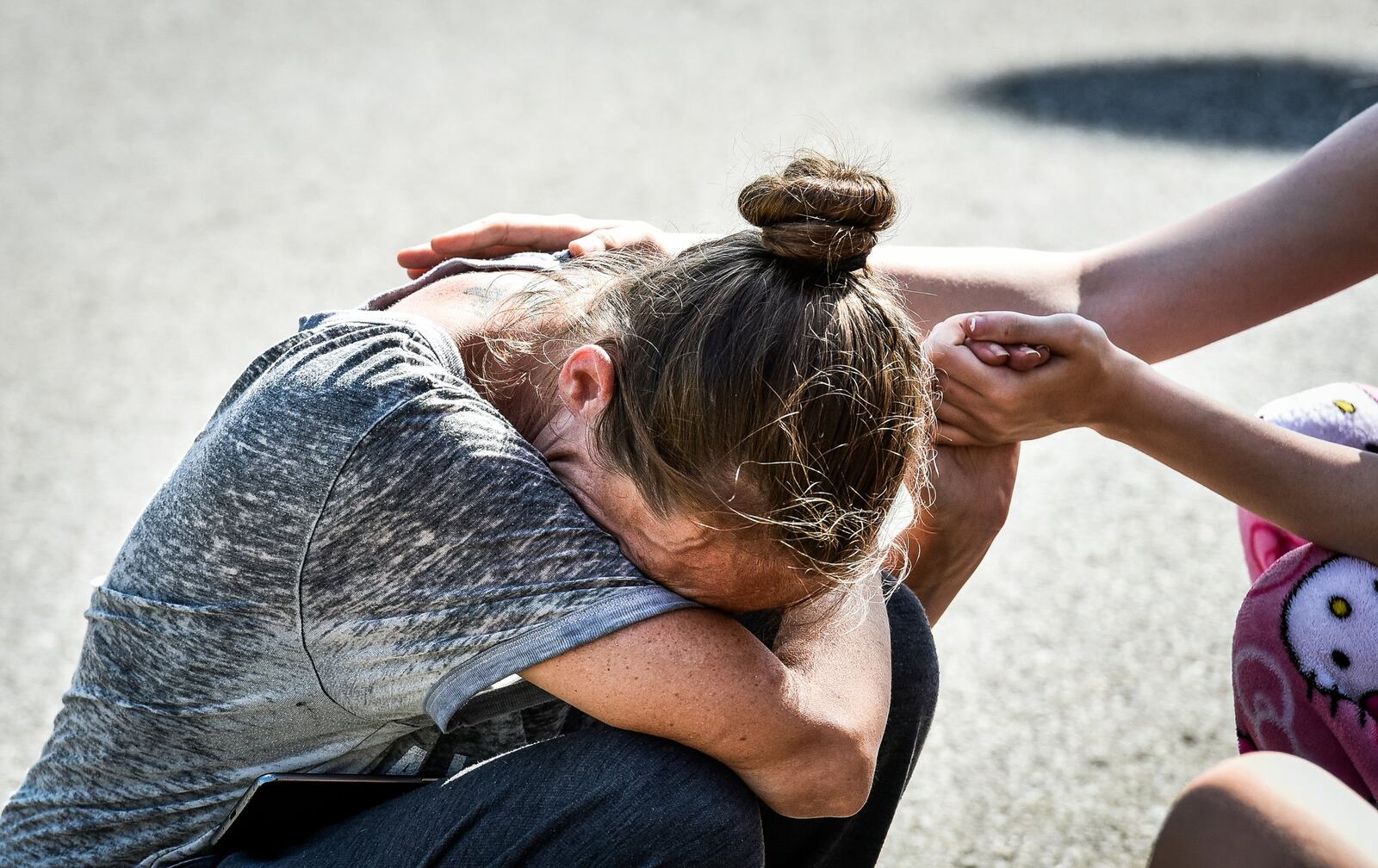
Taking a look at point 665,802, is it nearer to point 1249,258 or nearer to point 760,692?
point 760,692

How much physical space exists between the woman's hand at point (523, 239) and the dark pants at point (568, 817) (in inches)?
26.6

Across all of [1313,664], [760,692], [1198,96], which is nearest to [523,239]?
[760,692]

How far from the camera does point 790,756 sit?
4.59ft

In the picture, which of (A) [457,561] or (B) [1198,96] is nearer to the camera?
(A) [457,561]

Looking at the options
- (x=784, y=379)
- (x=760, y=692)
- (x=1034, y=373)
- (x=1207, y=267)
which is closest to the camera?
(x=784, y=379)

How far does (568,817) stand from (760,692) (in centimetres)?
25

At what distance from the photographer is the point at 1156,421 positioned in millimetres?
1621

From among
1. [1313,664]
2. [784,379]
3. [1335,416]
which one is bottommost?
[1313,664]

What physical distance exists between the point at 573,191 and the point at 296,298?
1.19m

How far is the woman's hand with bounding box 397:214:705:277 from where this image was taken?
1744 mm

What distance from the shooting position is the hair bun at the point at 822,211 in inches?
49.9

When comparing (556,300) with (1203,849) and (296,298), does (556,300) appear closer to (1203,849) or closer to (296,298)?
(1203,849)

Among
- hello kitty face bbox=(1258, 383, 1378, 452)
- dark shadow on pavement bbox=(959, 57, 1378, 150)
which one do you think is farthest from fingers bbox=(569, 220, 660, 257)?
dark shadow on pavement bbox=(959, 57, 1378, 150)

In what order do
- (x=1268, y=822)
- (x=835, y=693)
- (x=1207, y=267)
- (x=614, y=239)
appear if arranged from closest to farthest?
(x=1268, y=822)
(x=835, y=693)
(x=614, y=239)
(x=1207, y=267)
